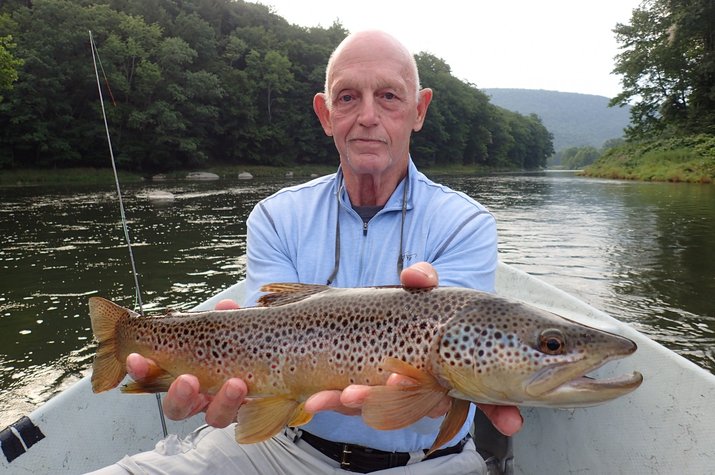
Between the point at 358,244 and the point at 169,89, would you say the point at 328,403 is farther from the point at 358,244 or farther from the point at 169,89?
the point at 169,89

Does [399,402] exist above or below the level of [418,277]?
below

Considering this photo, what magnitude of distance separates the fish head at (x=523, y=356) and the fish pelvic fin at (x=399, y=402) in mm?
112

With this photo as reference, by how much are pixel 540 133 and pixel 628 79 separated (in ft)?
352

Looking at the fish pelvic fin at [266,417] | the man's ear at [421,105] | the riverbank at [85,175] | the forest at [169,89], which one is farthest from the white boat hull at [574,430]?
the riverbank at [85,175]

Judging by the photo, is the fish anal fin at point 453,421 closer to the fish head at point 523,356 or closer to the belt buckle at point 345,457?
the fish head at point 523,356

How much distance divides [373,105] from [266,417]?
6.69 ft

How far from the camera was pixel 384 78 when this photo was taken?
3396 millimetres

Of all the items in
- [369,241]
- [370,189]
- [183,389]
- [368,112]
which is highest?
[368,112]

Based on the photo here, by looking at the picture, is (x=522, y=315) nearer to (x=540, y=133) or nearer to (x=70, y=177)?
(x=70, y=177)

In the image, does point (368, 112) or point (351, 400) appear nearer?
point (351, 400)

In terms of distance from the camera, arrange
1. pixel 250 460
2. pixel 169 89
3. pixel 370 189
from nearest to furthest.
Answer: pixel 250 460, pixel 370 189, pixel 169 89

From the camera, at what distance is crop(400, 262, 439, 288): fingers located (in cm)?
248

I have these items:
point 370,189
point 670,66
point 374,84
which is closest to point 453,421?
point 370,189

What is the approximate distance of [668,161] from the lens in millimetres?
42719
